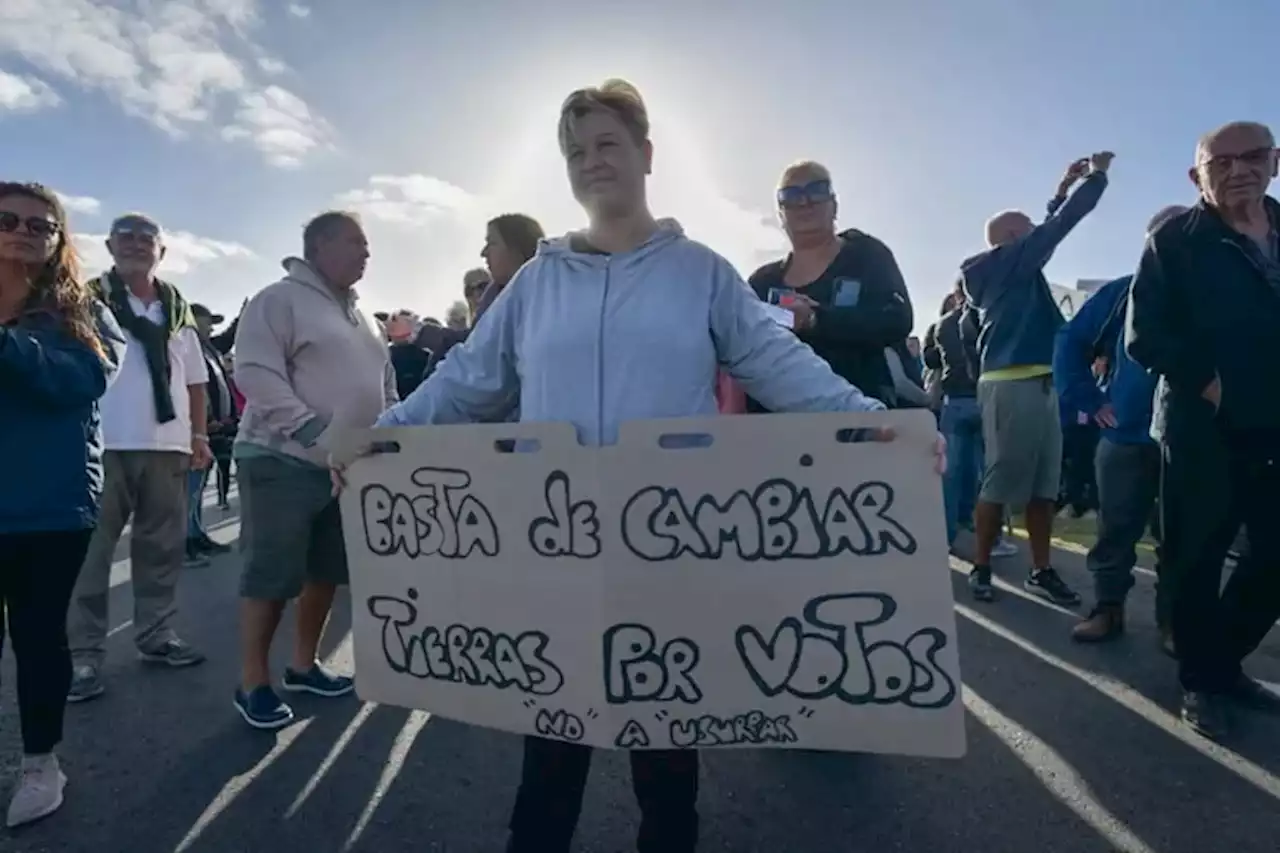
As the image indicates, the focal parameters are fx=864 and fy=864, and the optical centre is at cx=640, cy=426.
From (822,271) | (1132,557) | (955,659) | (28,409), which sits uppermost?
(822,271)

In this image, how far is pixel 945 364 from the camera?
264 inches

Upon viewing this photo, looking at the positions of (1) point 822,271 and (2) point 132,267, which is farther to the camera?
(2) point 132,267

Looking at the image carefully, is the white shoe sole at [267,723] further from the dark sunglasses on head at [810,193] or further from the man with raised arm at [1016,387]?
the man with raised arm at [1016,387]

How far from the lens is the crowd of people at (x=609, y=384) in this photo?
193cm

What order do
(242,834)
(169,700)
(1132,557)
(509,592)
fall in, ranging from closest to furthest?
(509,592), (242,834), (169,700), (1132,557)

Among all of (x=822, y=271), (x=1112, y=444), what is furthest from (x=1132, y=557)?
(x=822, y=271)

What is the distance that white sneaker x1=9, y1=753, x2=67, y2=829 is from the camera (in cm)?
260

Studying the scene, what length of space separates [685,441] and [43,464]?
203 cm

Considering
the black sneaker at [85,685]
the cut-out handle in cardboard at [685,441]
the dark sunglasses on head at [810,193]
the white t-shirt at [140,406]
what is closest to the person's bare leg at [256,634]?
the black sneaker at [85,685]

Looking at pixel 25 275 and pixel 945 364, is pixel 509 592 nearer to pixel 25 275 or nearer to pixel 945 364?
pixel 25 275

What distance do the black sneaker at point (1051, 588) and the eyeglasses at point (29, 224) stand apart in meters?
5.00

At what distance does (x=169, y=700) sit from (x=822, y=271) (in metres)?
3.23

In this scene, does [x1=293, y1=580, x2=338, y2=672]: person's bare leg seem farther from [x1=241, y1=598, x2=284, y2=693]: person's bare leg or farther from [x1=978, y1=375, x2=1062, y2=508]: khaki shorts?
[x1=978, y1=375, x2=1062, y2=508]: khaki shorts

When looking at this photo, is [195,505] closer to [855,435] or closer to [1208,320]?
[855,435]
